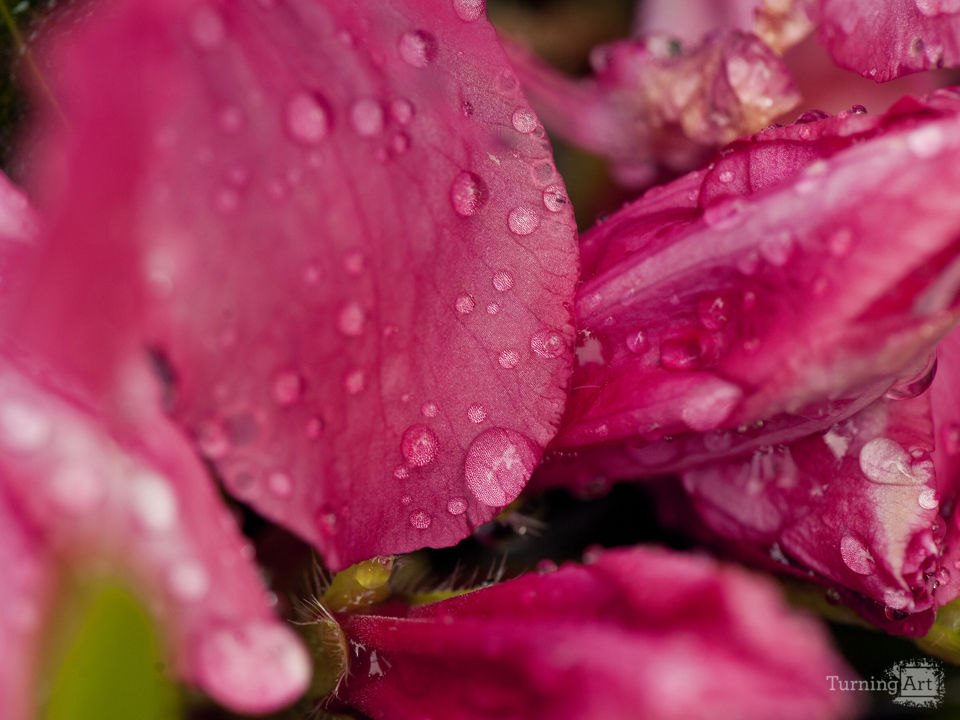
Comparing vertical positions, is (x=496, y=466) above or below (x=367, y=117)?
below

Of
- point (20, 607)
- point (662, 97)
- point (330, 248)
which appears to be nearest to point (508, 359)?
point (330, 248)

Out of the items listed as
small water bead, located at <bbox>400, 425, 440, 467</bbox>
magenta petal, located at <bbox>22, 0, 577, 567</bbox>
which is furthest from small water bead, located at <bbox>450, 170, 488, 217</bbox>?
small water bead, located at <bbox>400, 425, 440, 467</bbox>

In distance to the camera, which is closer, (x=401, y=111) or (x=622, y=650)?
(x=622, y=650)

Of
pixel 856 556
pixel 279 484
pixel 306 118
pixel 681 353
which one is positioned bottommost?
pixel 856 556

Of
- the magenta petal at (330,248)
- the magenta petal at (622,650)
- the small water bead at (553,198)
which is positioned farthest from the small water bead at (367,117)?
the magenta petal at (622,650)

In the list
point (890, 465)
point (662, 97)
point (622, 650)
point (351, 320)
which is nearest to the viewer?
point (622, 650)

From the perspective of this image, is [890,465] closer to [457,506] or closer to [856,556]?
[856,556]
